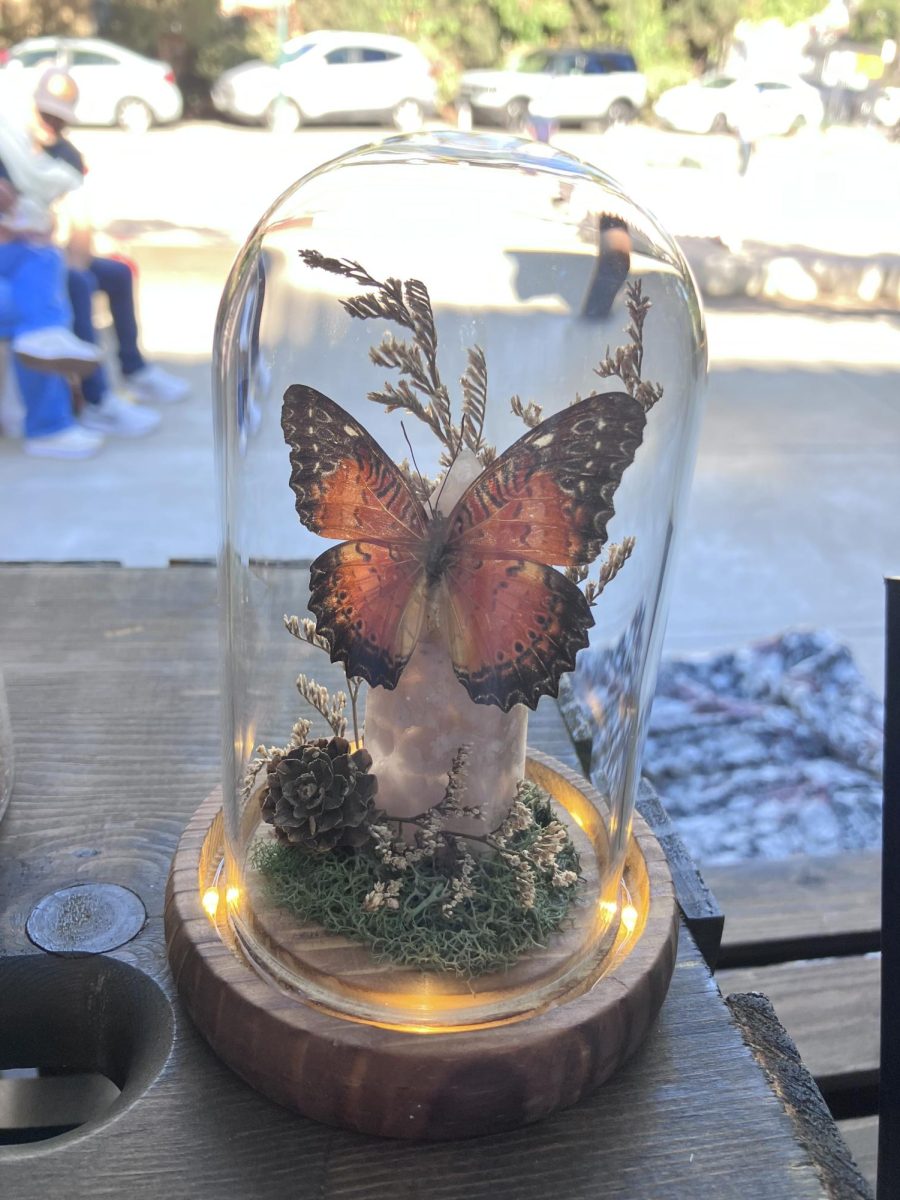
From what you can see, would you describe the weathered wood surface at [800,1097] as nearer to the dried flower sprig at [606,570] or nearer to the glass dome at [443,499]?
the glass dome at [443,499]

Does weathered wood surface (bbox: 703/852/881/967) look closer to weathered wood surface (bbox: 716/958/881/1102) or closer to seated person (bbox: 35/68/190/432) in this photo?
weathered wood surface (bbox: 716/958/881/1102)

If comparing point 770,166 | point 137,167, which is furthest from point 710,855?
point 770,166

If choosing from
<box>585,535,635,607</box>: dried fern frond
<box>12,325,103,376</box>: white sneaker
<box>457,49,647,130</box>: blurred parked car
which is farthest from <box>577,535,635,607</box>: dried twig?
<box>457,49,647,130</box>: blurred parked car

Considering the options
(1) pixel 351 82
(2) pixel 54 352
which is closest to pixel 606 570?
(2) pixel 54 352

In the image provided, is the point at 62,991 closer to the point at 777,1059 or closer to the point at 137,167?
the point at 777,1059

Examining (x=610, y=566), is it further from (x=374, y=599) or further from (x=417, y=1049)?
(x=417, y=1049)

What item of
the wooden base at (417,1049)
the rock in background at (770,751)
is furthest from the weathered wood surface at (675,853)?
the rock in background at (770,751)
